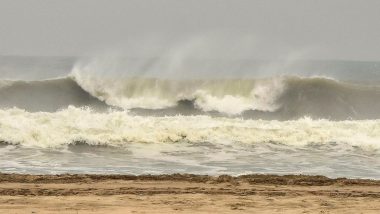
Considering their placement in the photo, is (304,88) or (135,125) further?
(304,88)

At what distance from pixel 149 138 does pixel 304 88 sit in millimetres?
13920

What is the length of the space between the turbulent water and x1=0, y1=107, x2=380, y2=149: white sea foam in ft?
0.11

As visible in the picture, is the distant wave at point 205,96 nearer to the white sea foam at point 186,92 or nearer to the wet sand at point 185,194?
the white sea foam at point 186,92

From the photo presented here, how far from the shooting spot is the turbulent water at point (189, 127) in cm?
1322

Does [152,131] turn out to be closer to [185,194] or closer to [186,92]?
[185,194]

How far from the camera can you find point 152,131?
16.8m

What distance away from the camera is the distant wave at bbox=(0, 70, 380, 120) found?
24031 mm

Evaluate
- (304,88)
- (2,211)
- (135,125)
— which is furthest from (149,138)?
(304,88)

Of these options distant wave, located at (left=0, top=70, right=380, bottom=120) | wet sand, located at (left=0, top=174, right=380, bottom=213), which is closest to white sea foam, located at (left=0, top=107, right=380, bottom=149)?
distant wave, located at (left=0, top=70, right=380, bottom=120)

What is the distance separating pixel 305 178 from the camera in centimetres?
1084

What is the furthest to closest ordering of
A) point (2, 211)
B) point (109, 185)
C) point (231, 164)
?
point (231, 164) → point (109, 185) → point (2, 211)

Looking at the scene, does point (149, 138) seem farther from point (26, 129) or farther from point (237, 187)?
point (237, 187)

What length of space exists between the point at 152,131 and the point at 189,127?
127 centimetres

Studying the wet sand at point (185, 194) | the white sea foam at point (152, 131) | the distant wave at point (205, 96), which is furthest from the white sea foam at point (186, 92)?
the wet sand at point (185, 194)
